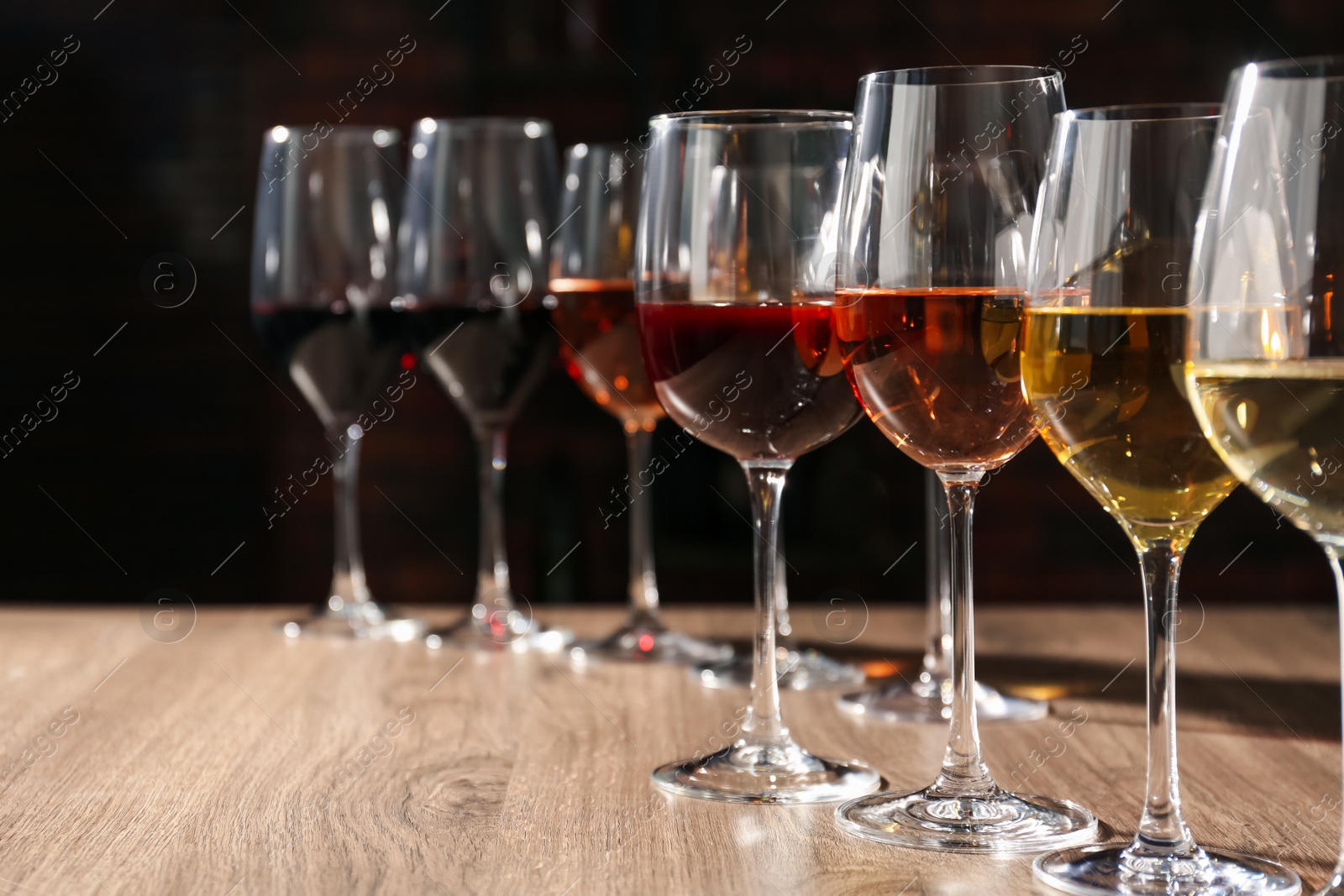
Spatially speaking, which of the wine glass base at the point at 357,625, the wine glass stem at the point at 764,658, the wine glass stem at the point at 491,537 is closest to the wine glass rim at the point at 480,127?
the wine glass stem at the point at 491,537

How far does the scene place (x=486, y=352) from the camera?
122 cm

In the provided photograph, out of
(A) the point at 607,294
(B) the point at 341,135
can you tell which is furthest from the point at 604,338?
(B) the point at 341,135

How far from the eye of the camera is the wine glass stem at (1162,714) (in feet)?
1.93

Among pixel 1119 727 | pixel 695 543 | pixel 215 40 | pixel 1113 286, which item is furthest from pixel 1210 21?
pixel 1113 286

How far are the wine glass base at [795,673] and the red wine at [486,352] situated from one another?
32 centimetres

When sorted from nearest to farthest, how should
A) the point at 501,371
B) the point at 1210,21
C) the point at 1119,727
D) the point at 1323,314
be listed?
1. the point at 1323,314
2. the point at 1119,727
3. the point at 501,371
4. the point at 1210,21

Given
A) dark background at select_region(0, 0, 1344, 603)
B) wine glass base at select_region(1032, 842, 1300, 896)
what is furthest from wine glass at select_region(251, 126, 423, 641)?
dark background at select_region(0, 0, 1344, 603)

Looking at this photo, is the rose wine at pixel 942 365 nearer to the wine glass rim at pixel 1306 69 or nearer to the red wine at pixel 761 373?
the red wine at pixel 761 373

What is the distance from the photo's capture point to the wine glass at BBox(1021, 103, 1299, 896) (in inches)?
22.5

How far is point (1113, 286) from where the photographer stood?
57 centimetres

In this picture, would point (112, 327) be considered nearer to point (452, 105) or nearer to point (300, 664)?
point (452, 105)

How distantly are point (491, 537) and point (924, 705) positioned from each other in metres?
0.42

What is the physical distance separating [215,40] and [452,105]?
1.38ft

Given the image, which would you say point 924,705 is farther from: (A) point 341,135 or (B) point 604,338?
(A) point 341,135
